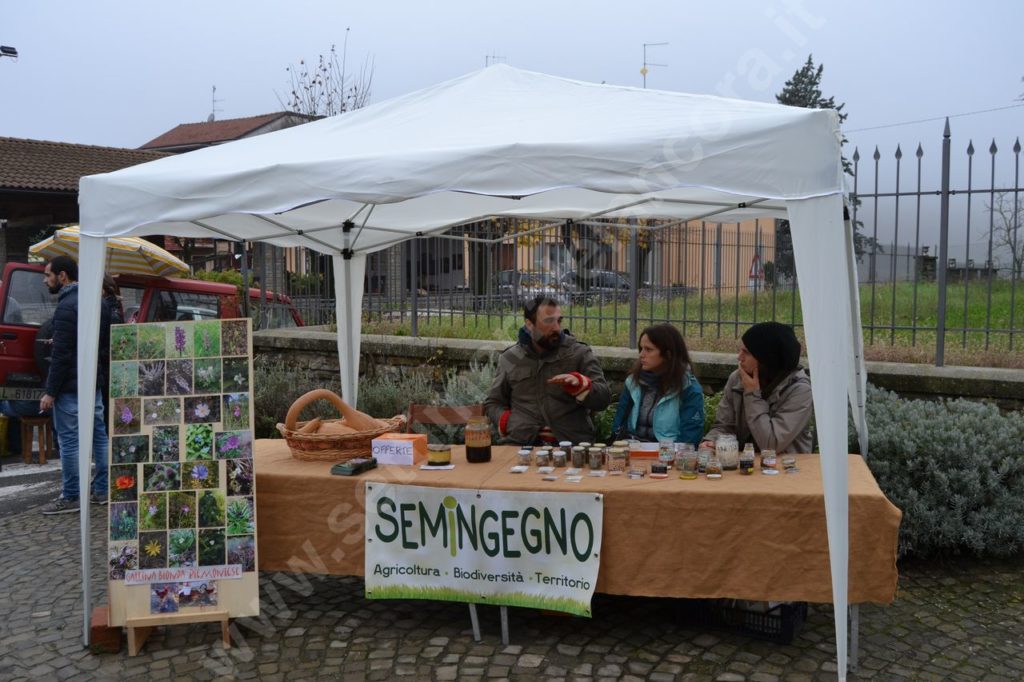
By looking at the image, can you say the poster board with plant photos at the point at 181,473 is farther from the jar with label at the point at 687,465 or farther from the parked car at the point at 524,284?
the parked car at the point at 524,284

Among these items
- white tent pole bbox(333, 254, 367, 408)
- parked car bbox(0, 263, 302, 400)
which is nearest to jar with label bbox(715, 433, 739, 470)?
white tent pole bbox(333, 254, 367, 408)

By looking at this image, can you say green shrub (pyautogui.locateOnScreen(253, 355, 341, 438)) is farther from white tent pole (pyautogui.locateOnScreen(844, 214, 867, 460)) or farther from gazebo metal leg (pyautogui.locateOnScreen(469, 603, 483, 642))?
white tent pole (pyautogui.locateOnScreen(844, 214, 867, 460))

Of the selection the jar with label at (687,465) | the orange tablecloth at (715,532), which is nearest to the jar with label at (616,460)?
the orange tablecloth at (715,532)

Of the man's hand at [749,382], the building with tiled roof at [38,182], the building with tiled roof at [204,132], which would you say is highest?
the building with tiled roof at [204,132]

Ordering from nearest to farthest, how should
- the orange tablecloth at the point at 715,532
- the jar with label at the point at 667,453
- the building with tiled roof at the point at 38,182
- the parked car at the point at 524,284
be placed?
the orange tablecloth at the point at 715,532 → the jar with label at the point at 667,453 → the parked car at the point at 524,284 → the building with tiled roof at the point at 38,182

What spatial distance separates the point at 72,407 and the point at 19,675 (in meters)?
2.78

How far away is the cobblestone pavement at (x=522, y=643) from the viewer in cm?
345

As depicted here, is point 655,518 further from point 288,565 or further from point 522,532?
point 288,565

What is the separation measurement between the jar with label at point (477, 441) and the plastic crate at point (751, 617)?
3.86ft

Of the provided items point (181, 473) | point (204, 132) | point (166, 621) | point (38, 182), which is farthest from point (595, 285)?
point (204, 132)

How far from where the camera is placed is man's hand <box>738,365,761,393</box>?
13.4 ft

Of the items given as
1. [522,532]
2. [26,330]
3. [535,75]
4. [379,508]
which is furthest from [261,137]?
[26,330]

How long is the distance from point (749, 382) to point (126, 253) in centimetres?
682

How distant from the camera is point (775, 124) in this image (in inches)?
118
